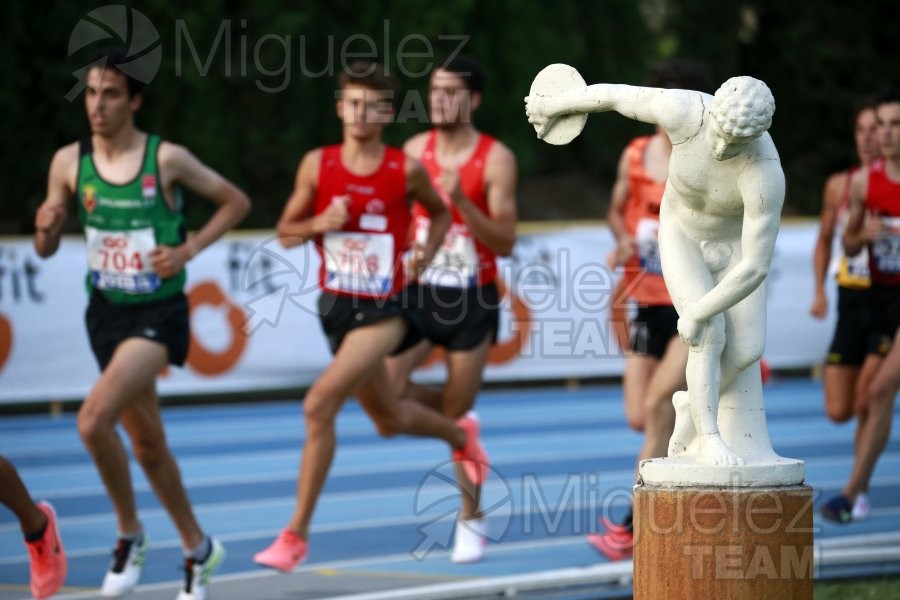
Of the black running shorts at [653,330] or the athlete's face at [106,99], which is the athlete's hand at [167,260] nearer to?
the athlete's face at [106,99]

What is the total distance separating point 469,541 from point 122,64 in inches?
102

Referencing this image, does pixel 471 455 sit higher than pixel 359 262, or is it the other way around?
pixel 359 262

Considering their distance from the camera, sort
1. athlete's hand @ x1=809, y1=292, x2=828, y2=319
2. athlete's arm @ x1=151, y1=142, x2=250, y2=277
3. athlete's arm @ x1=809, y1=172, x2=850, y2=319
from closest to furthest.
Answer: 1. athlete's arm @ x1=151, y1=142, x2=250, y2=277
2. athlete's arm @ x1=809, y1=172, x2=850, y2=319
3. athlete's hand @ x1=809, y1=292, x2=828, y2=319

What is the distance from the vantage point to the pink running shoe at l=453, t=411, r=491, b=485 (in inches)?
287

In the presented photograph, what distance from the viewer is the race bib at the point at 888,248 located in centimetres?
782

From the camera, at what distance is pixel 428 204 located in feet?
22.6

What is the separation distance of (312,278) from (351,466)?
10.6 ft

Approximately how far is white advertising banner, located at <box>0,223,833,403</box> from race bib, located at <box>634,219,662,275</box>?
5.86 m

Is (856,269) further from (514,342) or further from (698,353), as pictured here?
(514,342)

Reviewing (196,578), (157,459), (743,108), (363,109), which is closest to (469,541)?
(196,578)

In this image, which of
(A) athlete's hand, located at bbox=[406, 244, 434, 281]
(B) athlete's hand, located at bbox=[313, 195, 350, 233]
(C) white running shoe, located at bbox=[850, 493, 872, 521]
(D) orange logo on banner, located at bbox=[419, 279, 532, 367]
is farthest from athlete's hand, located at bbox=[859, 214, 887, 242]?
(D) orange logo on banner, located at bbox=[419, 279, 532, 367]

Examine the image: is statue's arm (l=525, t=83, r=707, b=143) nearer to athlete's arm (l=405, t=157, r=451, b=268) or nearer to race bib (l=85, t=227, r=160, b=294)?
race bib (l=85, t=227, r=160, b=294)

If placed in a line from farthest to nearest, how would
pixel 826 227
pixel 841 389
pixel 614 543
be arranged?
pixel 826 227, pixel 841 389, pixel 614 543

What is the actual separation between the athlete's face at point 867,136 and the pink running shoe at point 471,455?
8.46ft
